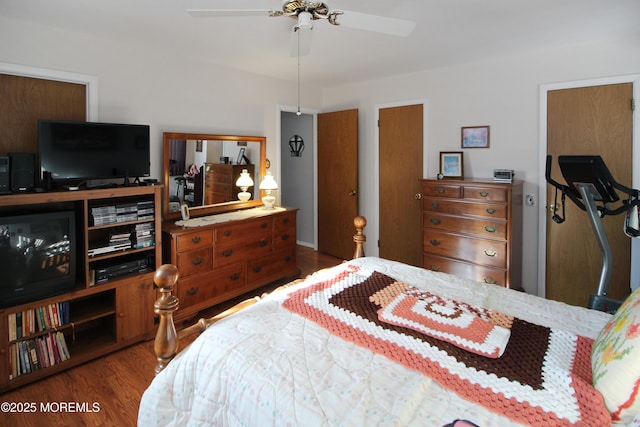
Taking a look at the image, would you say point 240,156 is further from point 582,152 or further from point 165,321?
point 582,152

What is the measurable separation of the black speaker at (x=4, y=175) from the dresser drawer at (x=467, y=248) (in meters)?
3.31

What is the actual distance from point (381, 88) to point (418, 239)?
1.87 m

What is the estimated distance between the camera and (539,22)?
8.69 feet

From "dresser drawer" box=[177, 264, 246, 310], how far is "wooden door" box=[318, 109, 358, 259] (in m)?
1.80

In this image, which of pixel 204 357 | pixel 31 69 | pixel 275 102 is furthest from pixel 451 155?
pixel 31 69

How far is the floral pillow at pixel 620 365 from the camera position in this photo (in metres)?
0.94

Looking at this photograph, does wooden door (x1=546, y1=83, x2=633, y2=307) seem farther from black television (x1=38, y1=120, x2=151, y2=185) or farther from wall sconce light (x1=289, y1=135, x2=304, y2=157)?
black television (x1=38, y1=120, x2=151, y2=185)

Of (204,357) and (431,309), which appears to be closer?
(204,357)

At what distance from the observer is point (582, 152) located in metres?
3.22

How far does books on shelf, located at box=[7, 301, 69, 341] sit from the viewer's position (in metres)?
2.22

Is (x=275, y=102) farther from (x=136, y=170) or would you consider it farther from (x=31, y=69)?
(x=31, y=69)

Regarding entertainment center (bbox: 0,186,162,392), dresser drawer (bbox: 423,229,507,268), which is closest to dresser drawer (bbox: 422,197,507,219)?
dresser drawer (bbox: 423,229,507,268)

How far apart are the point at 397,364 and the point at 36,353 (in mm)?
2363

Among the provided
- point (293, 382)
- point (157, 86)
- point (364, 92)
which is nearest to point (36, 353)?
point (293, 382)
